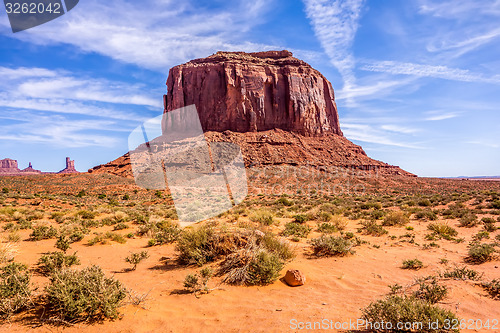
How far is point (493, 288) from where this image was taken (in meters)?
4.73

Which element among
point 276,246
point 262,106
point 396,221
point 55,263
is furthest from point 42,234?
point 262,106

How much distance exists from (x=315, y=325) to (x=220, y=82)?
236ft

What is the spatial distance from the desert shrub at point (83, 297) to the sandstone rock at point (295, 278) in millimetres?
3298

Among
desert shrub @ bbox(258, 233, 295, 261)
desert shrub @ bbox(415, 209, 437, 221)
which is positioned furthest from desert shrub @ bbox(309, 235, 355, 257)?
desert shrub @ bbox(415, 209, 437, 221)

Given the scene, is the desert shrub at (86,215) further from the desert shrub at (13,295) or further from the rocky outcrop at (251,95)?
the rocky outcrop at (251,95)

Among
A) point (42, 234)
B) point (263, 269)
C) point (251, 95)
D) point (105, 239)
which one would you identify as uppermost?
point (251, 95)

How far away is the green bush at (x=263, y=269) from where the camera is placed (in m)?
5.47

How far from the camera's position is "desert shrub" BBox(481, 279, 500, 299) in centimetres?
463

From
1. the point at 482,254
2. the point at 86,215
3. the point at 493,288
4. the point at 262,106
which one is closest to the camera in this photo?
the point at 493,288

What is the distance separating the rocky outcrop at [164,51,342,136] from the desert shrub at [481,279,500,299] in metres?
63.0

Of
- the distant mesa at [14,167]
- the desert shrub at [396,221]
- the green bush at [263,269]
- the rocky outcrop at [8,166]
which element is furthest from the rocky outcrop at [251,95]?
the rocky outcrop at [8,166]

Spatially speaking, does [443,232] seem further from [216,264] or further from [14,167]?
[14,167]

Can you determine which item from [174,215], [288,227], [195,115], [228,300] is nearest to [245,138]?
[195,115]

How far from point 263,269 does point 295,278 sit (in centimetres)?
72
